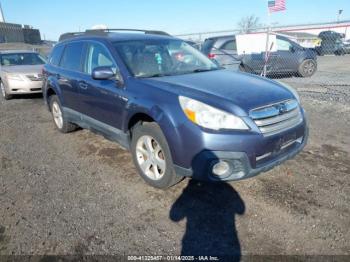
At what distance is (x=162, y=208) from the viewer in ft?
10.7

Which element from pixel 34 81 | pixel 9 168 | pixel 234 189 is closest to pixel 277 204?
pixel 234 189

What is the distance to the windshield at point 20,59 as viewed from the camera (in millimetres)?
9945

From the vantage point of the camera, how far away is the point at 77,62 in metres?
4.85

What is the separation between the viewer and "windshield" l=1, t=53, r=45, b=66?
32.6 feet

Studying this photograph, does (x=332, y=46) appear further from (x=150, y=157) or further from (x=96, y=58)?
(x=150, y=157)

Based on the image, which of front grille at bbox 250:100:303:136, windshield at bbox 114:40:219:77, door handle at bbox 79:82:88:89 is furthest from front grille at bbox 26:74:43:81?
front grille at bbox 250:100:303:136

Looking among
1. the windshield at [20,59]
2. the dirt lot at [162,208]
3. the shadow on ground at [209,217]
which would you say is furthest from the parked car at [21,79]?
the shadow on ground at [209,217]

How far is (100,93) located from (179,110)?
153 cm

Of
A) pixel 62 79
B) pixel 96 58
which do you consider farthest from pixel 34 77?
pixel 96 58

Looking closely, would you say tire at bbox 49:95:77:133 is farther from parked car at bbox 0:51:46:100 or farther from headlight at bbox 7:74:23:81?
headlight at bbox 7:74:23:81

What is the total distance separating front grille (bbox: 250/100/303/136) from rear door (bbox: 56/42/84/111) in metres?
2.82

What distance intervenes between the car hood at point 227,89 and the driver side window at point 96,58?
2.69ft

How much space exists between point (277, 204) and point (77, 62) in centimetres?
366

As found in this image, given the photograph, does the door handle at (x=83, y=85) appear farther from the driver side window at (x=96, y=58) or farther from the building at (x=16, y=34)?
the building at (x=16, y=34)
